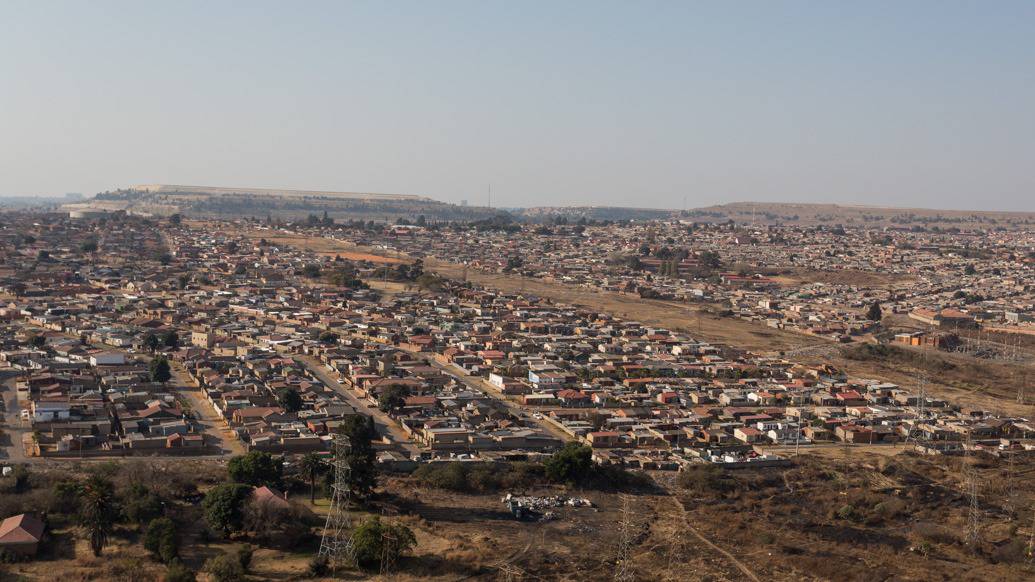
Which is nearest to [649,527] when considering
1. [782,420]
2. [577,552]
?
[577,552]

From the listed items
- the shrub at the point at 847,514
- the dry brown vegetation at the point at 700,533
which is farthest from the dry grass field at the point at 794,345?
the shrub at the point at 847,514

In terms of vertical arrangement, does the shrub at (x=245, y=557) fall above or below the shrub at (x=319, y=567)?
above

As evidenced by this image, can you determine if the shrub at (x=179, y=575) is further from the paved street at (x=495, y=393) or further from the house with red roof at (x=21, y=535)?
the paved street at (x=495, y=393)

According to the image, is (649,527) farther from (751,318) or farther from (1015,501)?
(751,318)

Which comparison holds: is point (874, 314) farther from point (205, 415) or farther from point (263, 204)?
point (263, 204)

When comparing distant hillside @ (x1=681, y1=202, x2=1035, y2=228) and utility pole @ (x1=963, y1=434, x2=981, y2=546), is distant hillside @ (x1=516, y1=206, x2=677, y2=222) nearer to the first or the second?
distant hillside @ (x1=681, y1=202, x2=1035, y2=228)

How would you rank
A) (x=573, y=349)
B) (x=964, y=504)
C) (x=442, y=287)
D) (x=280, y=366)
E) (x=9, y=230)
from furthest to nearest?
(x=9, y=230)
(x=442, y=287)
(x=573, y=349)
(x=280, y=366)
(x=964, y=504)

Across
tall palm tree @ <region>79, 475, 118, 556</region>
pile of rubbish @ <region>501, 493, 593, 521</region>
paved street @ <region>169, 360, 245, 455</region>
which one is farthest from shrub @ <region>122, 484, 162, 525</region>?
pile of rubbish @ <region>501, 493, 593, 521</region>
